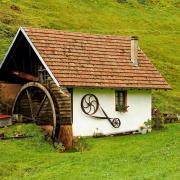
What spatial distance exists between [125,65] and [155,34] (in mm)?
39431

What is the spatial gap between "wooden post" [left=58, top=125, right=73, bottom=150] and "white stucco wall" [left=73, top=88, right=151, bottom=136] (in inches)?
13.3

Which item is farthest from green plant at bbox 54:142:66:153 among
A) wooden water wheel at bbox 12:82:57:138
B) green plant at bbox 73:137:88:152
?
wooden water wheel at bbox 12:82:57:138

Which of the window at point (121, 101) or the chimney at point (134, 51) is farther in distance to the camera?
the chimney at point (134, 51)

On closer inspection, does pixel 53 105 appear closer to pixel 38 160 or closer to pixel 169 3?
pixel 38 160

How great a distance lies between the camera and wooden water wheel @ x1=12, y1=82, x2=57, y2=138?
3488 cm

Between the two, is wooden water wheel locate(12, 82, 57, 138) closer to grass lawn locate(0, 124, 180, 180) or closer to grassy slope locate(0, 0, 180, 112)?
grass lawn locate(0, 124, 180, 180)

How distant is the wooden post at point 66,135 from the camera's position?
34.2 m

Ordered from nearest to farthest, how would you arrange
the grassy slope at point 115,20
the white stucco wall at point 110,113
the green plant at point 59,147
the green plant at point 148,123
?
1. the green plant at point 59,147
2. the white stucco wall at point 110,113
3. the green plant at point 148,123
4. the grassy slope at point 115,20

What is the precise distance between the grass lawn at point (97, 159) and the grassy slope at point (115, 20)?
21980mm

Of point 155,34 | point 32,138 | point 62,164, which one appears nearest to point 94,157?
point 62,164

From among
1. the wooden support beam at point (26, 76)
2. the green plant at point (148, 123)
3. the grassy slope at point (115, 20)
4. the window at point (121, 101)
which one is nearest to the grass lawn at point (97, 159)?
the window at point (121, 101)

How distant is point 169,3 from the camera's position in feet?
310

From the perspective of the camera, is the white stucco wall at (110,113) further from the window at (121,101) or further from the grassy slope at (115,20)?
the grassy slope at (115,20)

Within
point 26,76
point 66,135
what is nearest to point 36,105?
point 26,76
